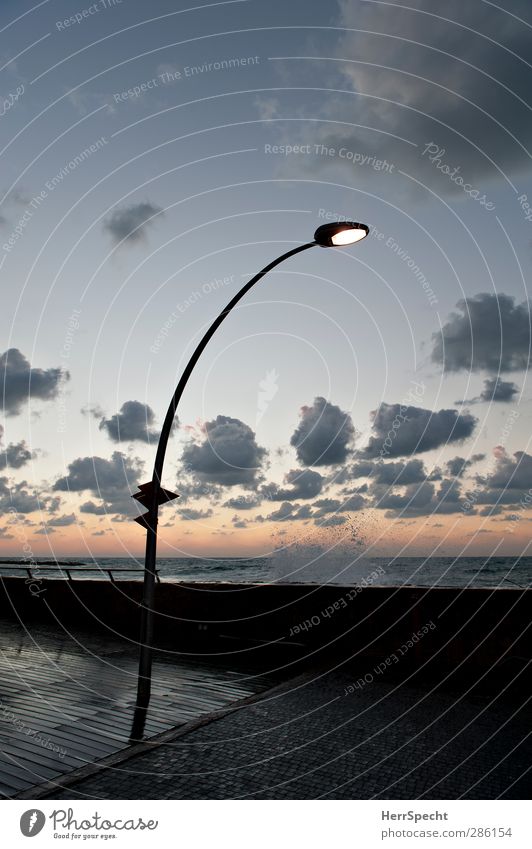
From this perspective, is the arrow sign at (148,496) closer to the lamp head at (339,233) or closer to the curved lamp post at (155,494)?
A: the curved lamp post at (155,494)

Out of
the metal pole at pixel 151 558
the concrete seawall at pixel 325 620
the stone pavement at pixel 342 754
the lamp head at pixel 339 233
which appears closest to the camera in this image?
the stone pavement at pixel 342 754

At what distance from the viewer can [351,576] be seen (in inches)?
3339

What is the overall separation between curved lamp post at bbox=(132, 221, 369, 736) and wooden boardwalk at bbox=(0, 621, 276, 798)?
0.53 meters

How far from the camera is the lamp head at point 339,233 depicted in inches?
313

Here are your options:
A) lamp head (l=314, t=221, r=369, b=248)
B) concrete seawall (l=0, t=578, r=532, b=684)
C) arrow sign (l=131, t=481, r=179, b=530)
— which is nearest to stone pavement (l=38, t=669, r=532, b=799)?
concrete seawall (l=0, t=578, r=532, b=684)

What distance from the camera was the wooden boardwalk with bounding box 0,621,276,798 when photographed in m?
6.24

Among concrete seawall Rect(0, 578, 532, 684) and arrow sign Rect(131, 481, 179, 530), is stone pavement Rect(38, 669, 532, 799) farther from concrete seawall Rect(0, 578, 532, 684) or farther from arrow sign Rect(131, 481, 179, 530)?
arrow sign Rect(131, 481, 179, 530)

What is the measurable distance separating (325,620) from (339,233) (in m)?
7.31

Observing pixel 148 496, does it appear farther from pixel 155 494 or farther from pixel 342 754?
pixel 342 754

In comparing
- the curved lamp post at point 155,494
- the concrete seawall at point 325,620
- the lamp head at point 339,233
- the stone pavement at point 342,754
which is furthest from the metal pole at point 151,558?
the concrete seawall at point 325,620

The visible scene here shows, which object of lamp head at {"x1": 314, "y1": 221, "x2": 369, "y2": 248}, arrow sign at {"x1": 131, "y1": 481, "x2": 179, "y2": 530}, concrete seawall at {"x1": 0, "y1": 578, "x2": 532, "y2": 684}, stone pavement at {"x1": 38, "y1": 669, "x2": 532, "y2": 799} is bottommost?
stone pavement at {"x1": 38, "y1": 669, "x2": 532, "y2": 799}

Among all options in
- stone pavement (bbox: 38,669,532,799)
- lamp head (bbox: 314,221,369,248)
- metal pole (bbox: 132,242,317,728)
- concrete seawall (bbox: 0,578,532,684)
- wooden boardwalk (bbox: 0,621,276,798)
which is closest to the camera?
stone pavement (bbox: 38,669,532,799)
